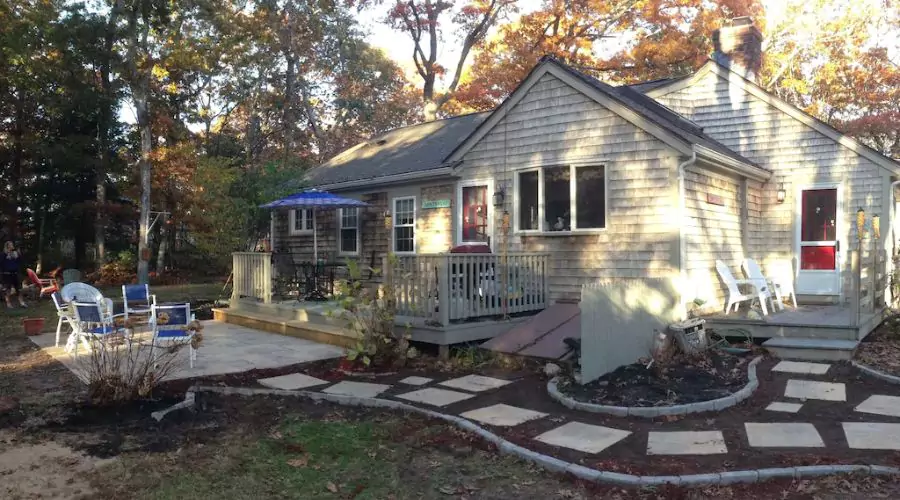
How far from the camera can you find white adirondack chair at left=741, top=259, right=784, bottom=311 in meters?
9.23

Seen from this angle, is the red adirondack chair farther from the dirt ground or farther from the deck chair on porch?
the deck chair on porch

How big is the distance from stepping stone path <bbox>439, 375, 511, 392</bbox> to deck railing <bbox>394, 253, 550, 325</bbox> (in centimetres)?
109

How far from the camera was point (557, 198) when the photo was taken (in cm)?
1000

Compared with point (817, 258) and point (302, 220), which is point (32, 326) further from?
point (817, 258)

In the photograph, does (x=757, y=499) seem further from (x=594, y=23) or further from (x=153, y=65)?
(x=594, y=23)

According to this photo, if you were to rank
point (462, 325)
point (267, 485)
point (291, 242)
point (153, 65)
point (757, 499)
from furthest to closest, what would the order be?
1. point (153, 65)
2. point (291, 242)
3. point (462, 325)
4. point (267, 485)
5. point (757, 499)

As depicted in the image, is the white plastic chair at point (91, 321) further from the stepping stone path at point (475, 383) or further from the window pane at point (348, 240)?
the window pane at point (348, 240)

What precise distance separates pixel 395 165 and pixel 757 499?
11.0 metres

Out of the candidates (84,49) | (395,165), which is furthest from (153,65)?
(395,165)

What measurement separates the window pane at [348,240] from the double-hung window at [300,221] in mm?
1458

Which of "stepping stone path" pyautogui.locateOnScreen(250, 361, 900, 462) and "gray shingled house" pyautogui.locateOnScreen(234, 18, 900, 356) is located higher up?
"gray shingled house" pyautogui.locateOnScreen(234, 18, 900, 356)

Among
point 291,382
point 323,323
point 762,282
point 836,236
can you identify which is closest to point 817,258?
point 836,236

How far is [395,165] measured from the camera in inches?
535

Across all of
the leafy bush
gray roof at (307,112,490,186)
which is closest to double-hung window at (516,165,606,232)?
gray roof at (307,112,490,186)
